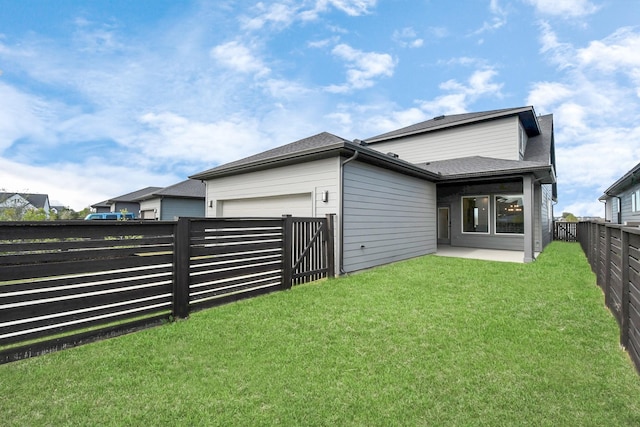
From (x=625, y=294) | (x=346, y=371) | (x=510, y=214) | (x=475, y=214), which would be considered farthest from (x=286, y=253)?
(x=510, y=214)

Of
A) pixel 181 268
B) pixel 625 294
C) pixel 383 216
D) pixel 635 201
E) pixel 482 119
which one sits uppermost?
pixel 482 119

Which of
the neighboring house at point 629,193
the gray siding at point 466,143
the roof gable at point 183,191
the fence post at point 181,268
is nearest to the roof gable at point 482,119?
the gray siding at point 466,143

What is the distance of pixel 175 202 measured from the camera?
1791 cm

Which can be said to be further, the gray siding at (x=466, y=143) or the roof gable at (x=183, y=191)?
the roof gable at (x=183, y=191)

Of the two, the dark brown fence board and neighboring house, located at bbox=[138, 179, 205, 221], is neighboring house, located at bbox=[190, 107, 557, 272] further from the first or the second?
neighboring house, located at bbox=[138, 179, 205, 221]

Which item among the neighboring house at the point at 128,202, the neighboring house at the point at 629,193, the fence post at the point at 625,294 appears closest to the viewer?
the fence post at the point at 625,294

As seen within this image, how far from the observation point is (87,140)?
12219 millimetres

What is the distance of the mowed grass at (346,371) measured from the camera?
1956mm

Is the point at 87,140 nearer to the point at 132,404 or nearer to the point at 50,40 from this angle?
the point at 50,40

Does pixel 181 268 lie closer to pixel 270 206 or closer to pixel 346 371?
pixel 346 371

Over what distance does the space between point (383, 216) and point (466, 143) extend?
805cm

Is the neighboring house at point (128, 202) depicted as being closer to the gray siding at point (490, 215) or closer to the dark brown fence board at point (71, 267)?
the gray siding at point (490, 215)

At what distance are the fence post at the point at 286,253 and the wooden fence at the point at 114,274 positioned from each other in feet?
0.98

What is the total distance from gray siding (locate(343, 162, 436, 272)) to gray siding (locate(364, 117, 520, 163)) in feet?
14.2
